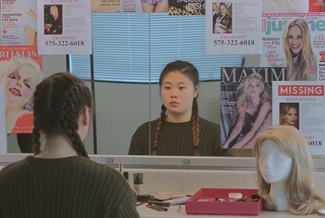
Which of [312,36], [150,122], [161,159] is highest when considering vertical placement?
[312,36]

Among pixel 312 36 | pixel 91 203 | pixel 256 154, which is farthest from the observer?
pixel 312 36

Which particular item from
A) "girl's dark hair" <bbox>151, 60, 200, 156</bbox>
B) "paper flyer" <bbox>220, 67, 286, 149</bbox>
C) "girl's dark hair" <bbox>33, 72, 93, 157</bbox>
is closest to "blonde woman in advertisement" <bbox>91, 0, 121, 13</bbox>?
"girl's dark hair" <bbox>151, 60, 200, 156</bbox>

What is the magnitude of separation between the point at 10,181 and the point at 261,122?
51.8 inches

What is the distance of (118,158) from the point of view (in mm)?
2615

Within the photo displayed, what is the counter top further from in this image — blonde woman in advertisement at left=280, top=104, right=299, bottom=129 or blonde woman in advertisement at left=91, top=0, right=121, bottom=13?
blonde woman in advertisement at left=91, top=0, right=121, bottom=13

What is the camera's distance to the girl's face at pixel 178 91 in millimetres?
2559

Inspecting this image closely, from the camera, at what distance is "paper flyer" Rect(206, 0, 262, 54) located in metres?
2.50

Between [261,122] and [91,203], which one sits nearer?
[91,203]

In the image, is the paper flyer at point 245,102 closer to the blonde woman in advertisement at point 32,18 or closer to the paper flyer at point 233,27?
the paper flyer at point 233,27

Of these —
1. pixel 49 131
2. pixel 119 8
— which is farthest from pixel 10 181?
pixel 119 8

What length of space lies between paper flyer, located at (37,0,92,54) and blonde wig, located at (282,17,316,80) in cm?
87

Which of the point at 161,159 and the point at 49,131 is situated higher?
the point at 49,131

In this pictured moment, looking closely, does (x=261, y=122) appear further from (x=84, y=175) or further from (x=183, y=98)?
(x=84, y=175)

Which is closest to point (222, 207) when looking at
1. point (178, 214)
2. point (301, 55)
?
point (178, 214)
